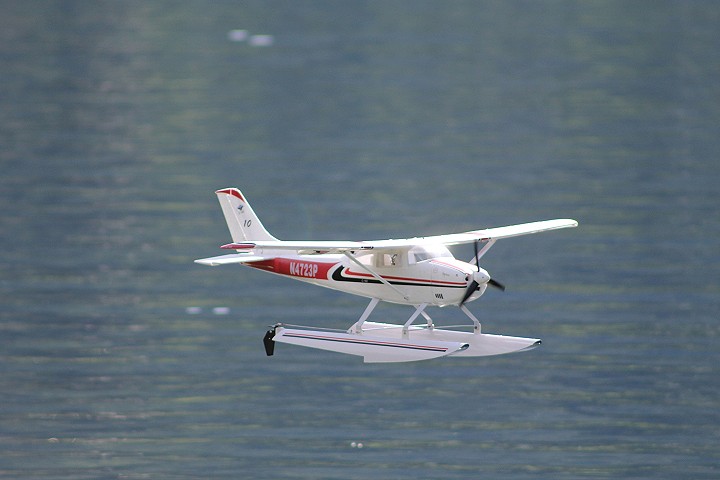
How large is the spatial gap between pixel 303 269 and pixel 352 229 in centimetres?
4003

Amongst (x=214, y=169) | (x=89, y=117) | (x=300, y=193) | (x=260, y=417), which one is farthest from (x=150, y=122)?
(x=260, y=417)

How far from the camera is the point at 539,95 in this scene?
114688mm

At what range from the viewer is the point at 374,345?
1248 inches

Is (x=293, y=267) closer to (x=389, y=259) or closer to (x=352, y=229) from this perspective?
(x=389, y=259)

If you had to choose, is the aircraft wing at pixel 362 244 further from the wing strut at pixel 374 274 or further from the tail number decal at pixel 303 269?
the tail number decal at pixel 303 269

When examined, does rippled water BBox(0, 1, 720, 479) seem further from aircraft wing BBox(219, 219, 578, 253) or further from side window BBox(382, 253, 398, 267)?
aircraft wing BBox(219, 219, 578, 253)

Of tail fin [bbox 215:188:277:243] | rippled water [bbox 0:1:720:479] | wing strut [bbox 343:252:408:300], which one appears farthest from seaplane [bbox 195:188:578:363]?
rippled water [bbox 0:1:720:479]

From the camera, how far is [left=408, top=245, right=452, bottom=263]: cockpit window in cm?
3160

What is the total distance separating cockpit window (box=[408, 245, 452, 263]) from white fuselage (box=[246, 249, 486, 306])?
0.07 ft

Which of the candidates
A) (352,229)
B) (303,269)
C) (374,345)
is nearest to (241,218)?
(303,269)

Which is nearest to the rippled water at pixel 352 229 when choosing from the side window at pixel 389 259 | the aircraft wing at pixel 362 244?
the side window at pixel 389 259

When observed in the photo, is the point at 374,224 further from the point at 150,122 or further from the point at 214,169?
the point at 150,122

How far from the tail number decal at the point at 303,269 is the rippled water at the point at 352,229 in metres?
9.57

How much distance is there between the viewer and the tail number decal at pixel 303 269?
33175mm
